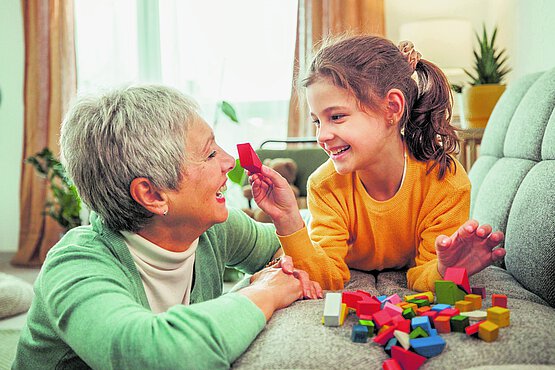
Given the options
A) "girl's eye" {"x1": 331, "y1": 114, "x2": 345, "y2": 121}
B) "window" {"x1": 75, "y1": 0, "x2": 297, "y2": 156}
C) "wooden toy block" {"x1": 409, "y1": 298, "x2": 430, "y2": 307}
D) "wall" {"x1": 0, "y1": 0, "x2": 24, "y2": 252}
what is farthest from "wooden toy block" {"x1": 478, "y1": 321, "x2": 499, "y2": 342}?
"wall" {"x1": 0, "y1": 0, "x2": 24, "y2": 252}

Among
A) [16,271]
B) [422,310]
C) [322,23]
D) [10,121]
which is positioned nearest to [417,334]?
[422,310]

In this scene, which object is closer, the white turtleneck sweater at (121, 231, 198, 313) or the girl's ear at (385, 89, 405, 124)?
the white turtleneck sweater at (121, 231, 198, 313)

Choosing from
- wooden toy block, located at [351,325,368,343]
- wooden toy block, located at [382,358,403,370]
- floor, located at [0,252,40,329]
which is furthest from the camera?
floor, located at [0,252,40,329]

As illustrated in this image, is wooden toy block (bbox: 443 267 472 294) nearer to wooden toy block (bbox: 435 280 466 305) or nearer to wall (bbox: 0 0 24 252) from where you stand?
wooden toy block (bbox: 435 280 466 305)

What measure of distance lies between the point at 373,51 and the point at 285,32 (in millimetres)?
3151

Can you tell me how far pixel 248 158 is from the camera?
1.45 m

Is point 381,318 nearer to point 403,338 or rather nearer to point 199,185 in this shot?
point 403,338

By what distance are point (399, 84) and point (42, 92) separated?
381 cm

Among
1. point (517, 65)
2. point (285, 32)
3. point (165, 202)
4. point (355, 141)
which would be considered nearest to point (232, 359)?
point (165, 202)

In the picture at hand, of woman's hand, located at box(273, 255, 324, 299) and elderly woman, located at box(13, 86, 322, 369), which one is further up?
elderly woman, located at box(13, 86, 322, 369)

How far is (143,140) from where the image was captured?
1.20 m

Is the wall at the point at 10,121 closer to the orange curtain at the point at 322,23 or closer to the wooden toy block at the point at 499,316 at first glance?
the orange curtain at the point at 322,23

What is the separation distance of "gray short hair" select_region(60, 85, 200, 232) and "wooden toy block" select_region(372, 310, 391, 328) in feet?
1.52

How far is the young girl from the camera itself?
5.05 feet
